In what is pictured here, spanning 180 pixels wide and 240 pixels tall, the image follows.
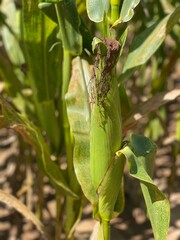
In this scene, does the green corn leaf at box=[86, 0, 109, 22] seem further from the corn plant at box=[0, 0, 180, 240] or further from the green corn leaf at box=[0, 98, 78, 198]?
the green corn leaf at box=[0, 98, 78, 198]

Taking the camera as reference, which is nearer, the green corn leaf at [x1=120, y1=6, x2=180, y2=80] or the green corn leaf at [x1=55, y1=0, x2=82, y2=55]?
the green corn leaf at [x1=55, y1=0, x2=82, y2=55]

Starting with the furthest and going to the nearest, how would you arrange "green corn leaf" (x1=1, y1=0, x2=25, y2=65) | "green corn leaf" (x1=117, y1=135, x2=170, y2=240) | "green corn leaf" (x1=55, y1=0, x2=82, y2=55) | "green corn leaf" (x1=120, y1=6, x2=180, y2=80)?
"green corn leaf" (x1=1, y1=0, x2=25, y2=65) → "green corn leaf" (x1=120, y1=6, x2=180, y2=80) → "green corn leaf" (x1=55, y1=0, x2=82, y2=55) → "green corn leaf" (x1=117, y1=135, x2=170, y2=240)

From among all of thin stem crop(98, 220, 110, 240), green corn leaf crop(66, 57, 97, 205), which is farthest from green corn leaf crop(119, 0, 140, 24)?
thin stem crop(98, 220, 110, 240)

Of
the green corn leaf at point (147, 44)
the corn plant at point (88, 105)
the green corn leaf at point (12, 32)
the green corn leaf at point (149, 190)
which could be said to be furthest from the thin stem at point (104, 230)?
the green corn leaf at point (12, 32)

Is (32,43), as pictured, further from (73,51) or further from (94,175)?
(94,175)

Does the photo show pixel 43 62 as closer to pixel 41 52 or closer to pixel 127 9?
pixel 41 52

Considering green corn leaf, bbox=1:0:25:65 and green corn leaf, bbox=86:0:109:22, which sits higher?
green corn leaf, bbox=1:0:25:65

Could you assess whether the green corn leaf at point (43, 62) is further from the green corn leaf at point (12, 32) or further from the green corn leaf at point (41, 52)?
the green corn leaf at point (12, 32)

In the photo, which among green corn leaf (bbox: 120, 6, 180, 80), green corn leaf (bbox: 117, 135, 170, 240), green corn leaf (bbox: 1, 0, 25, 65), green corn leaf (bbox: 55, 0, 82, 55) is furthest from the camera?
green corn leaf (bbox: 1, 0, 25, 65)

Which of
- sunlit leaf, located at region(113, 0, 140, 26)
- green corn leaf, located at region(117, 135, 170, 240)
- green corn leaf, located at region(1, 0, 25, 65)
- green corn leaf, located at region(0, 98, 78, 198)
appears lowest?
green corn leaf, located at region(117, 135, 170, 240)

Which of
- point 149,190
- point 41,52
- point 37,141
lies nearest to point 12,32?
point 41,52
